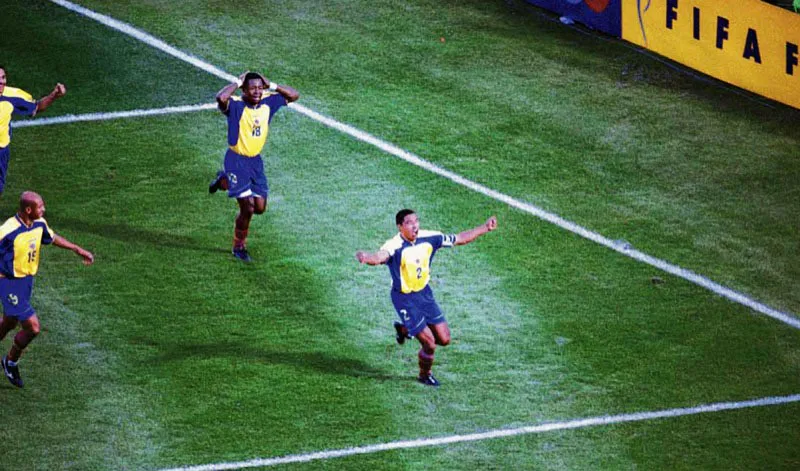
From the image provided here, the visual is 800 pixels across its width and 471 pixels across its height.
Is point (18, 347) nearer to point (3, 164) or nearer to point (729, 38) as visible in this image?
point (3, 164)

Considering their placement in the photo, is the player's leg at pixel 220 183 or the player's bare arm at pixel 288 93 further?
the player's leg at pixel 220 183

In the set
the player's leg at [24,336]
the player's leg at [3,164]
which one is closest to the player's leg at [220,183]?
the player's leg at [3,164]

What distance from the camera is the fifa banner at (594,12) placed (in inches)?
926

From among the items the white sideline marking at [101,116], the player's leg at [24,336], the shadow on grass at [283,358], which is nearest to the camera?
the player's leg at [24,336]

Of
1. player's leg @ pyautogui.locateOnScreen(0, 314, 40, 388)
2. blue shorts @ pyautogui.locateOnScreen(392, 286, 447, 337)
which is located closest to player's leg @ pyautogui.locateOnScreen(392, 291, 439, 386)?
blue shorts @ pyautogui.locateOnScreen(392, 286, 447, 337)

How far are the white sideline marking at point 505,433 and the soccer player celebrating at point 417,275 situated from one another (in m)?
1.02

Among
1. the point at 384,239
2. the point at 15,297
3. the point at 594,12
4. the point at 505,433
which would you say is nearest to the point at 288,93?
the point at 384,239

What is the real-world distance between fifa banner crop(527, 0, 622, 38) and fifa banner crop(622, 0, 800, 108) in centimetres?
20

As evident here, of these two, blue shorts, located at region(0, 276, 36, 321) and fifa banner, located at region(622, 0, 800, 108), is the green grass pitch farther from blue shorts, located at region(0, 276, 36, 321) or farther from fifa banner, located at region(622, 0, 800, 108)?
blue shorts, located at region(0, 276, 36, 321)

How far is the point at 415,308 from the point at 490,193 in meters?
4.75

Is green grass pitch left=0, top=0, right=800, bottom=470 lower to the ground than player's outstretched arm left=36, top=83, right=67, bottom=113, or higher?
lower

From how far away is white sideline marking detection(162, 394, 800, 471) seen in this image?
13531 millimetres

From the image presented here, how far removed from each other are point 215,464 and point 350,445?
1.25 m

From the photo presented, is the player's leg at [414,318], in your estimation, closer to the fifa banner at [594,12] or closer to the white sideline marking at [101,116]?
the white sideline marking at [101,116]
